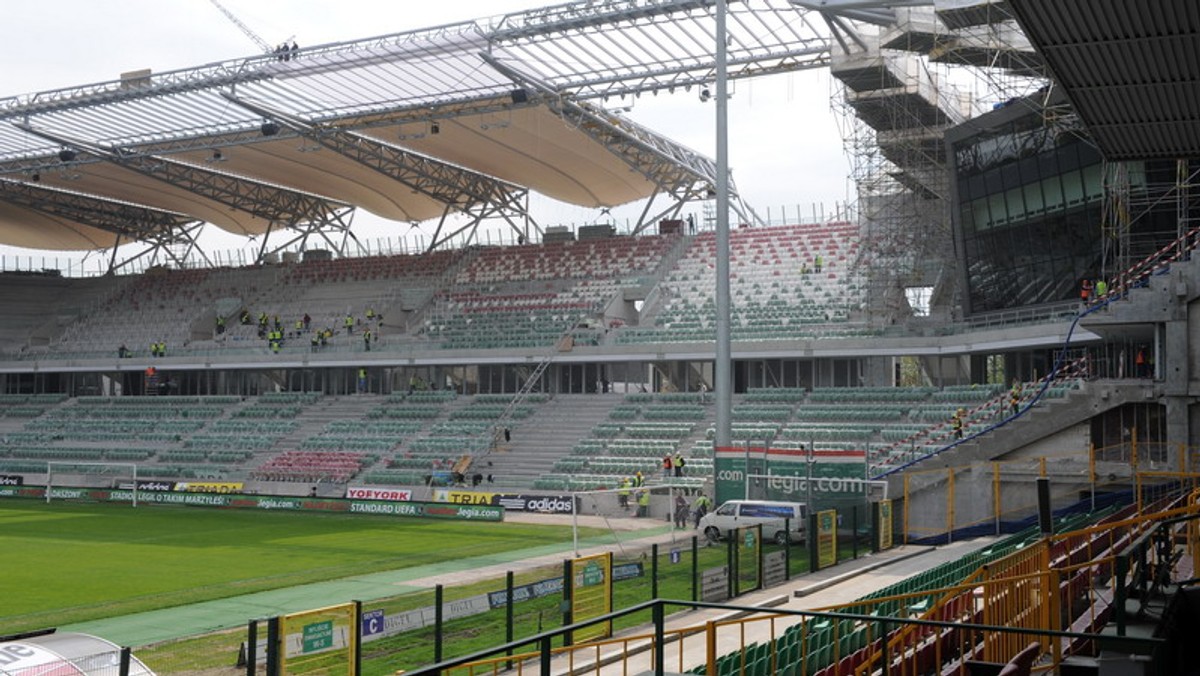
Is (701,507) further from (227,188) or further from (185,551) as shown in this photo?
(227,188)

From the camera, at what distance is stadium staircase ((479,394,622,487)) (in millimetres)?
47031

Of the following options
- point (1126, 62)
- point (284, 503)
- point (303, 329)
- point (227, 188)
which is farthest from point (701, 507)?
point (227, 188)

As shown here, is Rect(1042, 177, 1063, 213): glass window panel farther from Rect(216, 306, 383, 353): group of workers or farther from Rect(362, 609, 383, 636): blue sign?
Rect(216, 306, 383, 353): group of workers

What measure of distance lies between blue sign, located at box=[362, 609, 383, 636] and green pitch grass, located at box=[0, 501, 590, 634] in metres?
8.67

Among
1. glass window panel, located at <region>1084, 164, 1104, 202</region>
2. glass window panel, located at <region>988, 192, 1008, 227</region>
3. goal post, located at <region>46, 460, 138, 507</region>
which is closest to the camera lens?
glass window panel, located at <region>1084, 164, 1104, 202</region>

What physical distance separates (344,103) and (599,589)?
124ft

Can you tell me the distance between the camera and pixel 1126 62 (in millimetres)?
18250

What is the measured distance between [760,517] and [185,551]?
15245 millimetres

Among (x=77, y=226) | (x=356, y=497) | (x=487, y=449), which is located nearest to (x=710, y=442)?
(x=487, y=449)

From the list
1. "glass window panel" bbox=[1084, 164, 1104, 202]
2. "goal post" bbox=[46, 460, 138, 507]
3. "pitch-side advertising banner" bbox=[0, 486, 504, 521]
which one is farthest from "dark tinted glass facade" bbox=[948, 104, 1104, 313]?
"goal post" bbox=[46, 460, 138, 507]

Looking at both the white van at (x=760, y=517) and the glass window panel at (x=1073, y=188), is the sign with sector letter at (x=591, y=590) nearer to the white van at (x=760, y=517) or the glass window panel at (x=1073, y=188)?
the white van at (x=760, y=517)

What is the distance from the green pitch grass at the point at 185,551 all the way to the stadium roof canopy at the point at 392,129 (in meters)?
17.5

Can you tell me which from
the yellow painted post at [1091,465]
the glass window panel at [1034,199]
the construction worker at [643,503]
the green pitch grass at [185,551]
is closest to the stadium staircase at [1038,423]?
the yellow painted post at [1091,465]

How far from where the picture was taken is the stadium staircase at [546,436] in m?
47.0
